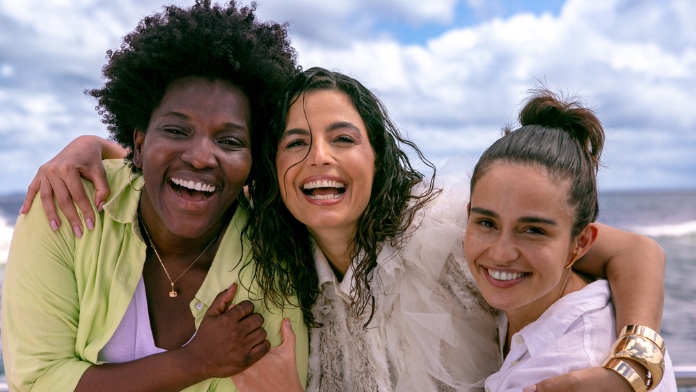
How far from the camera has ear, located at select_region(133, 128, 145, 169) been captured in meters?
2.86

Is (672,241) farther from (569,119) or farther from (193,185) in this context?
(193,185)

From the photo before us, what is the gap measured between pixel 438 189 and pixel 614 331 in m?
1.06

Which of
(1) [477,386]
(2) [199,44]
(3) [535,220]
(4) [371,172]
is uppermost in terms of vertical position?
(2) [199,44]

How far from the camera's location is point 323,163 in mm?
2729

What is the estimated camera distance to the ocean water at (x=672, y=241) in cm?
840

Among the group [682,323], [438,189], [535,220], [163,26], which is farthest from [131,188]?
[682,323]

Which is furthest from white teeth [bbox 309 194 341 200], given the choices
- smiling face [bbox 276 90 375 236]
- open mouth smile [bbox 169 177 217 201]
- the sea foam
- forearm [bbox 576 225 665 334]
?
the sea foam

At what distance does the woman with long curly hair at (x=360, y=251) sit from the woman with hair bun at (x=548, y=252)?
284 mm

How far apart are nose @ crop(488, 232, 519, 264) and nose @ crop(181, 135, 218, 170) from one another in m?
1.23

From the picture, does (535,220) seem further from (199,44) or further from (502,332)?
(199,44)

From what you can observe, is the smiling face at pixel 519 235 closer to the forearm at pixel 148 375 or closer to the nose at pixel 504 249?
the nose at pixel 504 249

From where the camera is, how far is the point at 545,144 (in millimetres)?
2496

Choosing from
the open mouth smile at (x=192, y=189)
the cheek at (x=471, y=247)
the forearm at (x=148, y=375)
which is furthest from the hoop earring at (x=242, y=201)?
the cheek at (x=471, y=247)

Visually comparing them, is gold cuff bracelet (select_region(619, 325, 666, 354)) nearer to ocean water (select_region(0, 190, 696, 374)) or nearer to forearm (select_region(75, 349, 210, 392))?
ocean water (select_region(0, 190, 696, 374))
